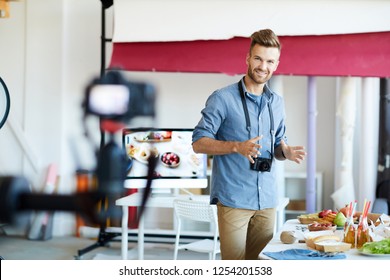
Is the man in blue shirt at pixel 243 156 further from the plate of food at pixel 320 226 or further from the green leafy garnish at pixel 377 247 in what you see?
the green leafy garnish at pixel 377 247

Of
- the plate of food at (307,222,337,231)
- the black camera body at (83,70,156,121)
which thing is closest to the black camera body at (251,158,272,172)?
the plate of food at (307,222,337,231)

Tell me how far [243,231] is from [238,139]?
0.70ft

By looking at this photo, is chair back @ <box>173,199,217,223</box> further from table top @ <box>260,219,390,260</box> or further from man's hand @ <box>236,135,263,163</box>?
man's hand @ <box>236,135,263,163</box>

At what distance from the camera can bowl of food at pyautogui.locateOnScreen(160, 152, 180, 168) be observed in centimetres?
278

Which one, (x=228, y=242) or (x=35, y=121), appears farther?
(x=35, y=121)

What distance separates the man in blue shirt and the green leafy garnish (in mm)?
253

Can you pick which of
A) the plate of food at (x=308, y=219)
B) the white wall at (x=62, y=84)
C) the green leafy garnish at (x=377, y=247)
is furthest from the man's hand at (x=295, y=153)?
the white wall at (x=62, y=84)

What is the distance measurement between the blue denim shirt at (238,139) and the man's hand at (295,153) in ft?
0.27

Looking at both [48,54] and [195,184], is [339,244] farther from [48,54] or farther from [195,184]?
[48,54]

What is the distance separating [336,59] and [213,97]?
158 centimetres

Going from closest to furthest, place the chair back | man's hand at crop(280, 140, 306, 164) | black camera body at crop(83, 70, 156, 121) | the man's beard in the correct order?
black camera body at crop(83, 70, 156, 121) < man's hand at crop(280, 140, 306, 164) < the man's beard < the chair back

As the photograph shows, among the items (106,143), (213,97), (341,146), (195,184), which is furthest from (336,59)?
(106,143)

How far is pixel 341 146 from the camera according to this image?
3.21 meters

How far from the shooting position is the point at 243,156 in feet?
4.80
